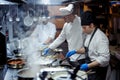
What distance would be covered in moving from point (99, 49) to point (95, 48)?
0.09 metres

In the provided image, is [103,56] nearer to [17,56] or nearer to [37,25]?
[17,56]

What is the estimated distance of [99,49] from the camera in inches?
109

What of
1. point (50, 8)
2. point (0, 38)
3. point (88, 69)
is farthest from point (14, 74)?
point (50, 8)

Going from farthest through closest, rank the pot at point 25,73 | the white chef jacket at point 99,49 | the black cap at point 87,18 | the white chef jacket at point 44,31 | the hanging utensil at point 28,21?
the hanging utensil at point 28,21
the white chef jacket at point 44,31
the black cap at point 87,18
the white chef jacket at point 99,49
the pot at point 25,73

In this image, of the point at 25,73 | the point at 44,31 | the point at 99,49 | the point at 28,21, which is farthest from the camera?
the point at 28,21

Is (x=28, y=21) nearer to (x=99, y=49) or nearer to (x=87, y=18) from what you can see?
(x=87, y=18)

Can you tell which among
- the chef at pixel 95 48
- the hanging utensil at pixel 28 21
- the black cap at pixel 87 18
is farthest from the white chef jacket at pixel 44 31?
the black cap at pixel 87 18

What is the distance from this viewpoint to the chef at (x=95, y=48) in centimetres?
274

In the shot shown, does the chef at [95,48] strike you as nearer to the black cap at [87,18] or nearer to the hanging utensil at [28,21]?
the black cap at [87,18]

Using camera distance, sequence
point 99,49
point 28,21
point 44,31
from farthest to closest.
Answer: point 28,21
point 44,31
point 99,49

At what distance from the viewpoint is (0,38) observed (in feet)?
9.20

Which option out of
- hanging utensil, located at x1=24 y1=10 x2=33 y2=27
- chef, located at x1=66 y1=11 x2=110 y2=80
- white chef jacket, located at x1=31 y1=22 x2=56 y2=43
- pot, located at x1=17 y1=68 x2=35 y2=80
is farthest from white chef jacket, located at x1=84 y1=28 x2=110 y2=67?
hanging utensil, located at x1=24 y1=10 x2=33 y2=27

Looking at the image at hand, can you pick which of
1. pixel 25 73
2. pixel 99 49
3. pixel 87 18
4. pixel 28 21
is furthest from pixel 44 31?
pixel 25 73

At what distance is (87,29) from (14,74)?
1092 mm
